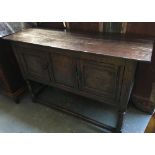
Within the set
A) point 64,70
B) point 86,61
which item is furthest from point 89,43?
point 64,70

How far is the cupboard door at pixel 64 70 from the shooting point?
1316 millimetres

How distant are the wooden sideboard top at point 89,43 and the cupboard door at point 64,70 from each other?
10 centimetres

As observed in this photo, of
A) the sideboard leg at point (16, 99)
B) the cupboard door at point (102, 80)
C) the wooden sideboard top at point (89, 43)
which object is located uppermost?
the wooden sideboard top at point (89, 43)

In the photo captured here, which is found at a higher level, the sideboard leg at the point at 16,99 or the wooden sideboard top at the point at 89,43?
the wooden sideboard top at the point at 89,43

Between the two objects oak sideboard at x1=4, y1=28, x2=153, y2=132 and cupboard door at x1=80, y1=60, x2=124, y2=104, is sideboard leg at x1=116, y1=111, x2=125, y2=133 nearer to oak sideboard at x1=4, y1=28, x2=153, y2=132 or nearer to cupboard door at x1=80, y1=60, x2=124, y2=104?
oak sideboard at x1=4, y1=28, x2=153, y2=132

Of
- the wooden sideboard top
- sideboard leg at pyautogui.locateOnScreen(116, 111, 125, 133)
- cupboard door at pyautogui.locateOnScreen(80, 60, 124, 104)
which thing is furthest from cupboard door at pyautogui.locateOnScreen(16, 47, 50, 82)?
sideboard leg at pyautogui.locateOnScreen(116, 111, 125, 133)

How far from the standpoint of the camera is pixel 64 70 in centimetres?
140

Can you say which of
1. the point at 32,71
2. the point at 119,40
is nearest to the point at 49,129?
the point at 32,71

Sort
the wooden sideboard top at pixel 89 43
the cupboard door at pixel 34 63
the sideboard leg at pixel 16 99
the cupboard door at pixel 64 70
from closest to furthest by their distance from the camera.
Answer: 1. the wooden sideboard top at pixel 89 43
2. the cupboard door at pixel 64 70
3. the cupboard door at pixel 34 63
4. the sideboard leg at pixel 16 99

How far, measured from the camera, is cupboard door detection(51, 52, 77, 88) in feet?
4.32

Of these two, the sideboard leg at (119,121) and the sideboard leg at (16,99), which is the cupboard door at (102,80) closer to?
the sideboard leg at (119,121)

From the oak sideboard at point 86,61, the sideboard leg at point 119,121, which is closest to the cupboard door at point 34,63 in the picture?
the oak sideboard at point 86,61

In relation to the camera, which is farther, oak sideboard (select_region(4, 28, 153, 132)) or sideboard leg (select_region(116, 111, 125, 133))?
sideboard leg (select_region(116, 111, 125, 133))
